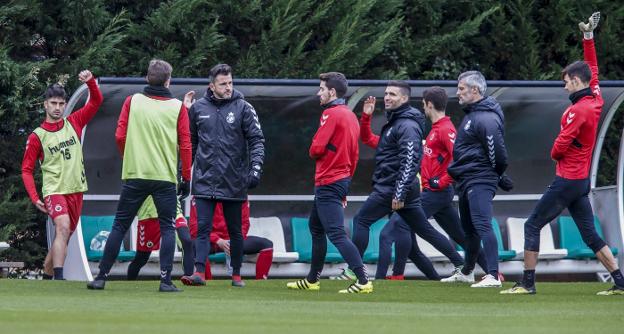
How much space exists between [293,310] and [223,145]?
8.72 ft

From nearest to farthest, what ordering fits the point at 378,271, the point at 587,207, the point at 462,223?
1. the point at 587,207
2. the point at 462,223
3. the point at 378,271

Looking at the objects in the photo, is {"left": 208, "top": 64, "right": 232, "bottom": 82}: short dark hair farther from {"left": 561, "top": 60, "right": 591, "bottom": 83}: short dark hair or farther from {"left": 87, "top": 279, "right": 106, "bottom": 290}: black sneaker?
{"left": 561, "top": 60, "right": 591, "bottom": 83}: short dark hair

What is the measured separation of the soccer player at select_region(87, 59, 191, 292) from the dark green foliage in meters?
4.18

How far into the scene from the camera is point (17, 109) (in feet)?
50.2

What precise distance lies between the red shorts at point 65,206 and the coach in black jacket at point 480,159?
3724 millimetres

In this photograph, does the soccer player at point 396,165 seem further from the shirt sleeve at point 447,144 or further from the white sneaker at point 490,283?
the white sneaker at point 490,283

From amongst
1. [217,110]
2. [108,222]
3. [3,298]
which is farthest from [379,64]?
[3,298]

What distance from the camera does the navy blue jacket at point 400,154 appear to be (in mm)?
12781

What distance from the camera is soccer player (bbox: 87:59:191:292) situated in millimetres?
11273

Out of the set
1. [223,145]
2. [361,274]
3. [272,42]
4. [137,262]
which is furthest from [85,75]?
[272,42]

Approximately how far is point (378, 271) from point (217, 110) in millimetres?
3108

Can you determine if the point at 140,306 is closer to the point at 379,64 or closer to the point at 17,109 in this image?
the point at 17,109

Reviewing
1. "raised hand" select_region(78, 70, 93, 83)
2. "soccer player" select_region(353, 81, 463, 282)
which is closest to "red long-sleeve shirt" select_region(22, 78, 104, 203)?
"raised hand" select_region(78, 70, 93, 83)

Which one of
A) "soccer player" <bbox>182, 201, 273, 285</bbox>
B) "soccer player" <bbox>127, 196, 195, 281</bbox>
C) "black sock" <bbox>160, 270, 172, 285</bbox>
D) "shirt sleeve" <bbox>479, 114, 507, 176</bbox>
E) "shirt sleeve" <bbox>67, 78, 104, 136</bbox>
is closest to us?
"black sock" <bbox>160, 270, 172, 285</bbox>
